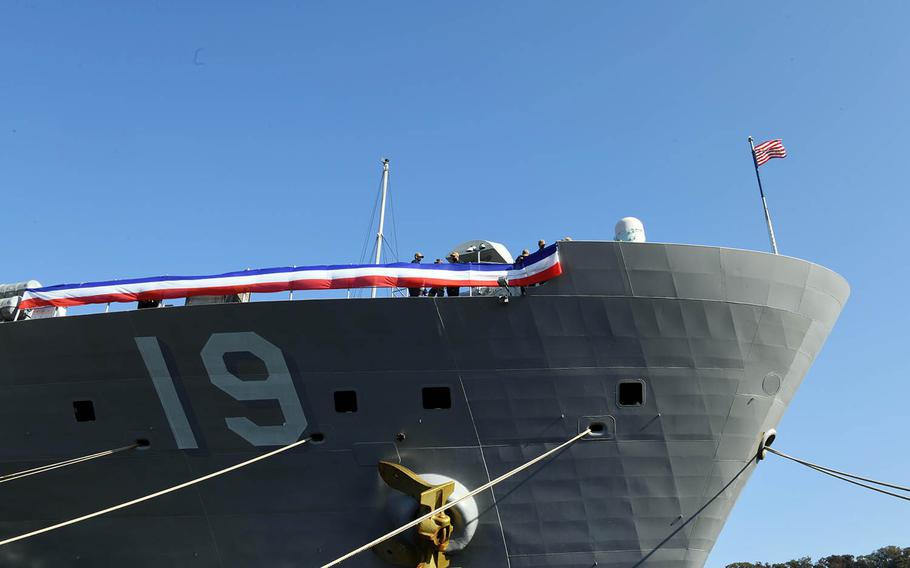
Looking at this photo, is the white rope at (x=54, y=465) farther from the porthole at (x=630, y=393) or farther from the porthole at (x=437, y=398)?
the porthole at (x=630, y=393)

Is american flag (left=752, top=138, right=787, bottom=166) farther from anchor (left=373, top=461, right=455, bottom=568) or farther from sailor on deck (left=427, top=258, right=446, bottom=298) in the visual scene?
anchor (left=373, top=461, right=455, bottom=568)

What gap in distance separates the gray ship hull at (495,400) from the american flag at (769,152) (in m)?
2.90

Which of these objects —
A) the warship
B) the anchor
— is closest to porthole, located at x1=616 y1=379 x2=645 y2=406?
the warship

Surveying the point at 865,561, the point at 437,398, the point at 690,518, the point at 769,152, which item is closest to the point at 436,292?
the point at 437,398

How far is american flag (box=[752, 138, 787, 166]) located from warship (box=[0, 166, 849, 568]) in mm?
2946

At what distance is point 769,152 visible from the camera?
1429 centimetres

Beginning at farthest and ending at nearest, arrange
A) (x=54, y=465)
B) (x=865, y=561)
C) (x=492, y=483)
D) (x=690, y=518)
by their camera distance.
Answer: (x=865, y=561) → (x=54, y=465) → (x=690, y=518) → (x=492, y=483)

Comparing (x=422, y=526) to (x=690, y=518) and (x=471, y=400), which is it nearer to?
(x=471, y=400)

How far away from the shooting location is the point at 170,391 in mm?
12367

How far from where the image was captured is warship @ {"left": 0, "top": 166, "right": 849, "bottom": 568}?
11414 millimetres

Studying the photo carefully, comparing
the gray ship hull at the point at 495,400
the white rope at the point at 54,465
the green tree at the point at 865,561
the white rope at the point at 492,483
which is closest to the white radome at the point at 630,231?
the gray ship hull at the point at 495,400

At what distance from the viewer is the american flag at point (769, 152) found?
14.2 meters

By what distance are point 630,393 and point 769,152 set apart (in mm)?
6311

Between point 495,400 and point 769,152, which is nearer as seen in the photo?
point 495,400
